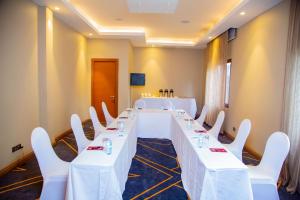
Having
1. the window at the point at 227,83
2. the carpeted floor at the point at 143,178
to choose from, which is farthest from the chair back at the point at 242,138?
the window at the point at 227,83

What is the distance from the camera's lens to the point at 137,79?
884 centimetres

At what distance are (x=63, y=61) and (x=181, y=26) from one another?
3.59 m

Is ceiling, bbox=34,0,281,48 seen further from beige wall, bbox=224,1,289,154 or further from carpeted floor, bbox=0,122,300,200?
carpeted floor, bbox=0,122,300,200

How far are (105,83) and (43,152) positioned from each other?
5601 millimetres

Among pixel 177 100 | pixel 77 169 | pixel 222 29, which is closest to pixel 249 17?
pixel 222 29

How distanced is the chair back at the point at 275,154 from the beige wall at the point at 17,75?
3785 millimetres

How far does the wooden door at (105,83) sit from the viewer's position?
776 centimetres

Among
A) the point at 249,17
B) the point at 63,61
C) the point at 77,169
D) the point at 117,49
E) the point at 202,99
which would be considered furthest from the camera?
the point at 202,99

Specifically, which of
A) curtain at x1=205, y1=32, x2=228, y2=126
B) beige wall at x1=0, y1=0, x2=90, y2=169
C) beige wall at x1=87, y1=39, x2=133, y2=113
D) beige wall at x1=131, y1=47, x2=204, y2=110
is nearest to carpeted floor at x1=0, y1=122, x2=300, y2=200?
beige wall at x1=0, y1=0, x2=90, y2=169

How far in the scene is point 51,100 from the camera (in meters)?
4.82

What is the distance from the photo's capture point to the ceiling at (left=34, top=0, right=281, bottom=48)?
4473mm

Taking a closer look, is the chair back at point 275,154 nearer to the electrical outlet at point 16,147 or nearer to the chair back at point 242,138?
the chair back at point 242,138

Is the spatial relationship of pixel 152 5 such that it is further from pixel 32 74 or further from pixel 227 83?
pixel 227 83

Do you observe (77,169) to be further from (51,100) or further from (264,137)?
(264,137)
